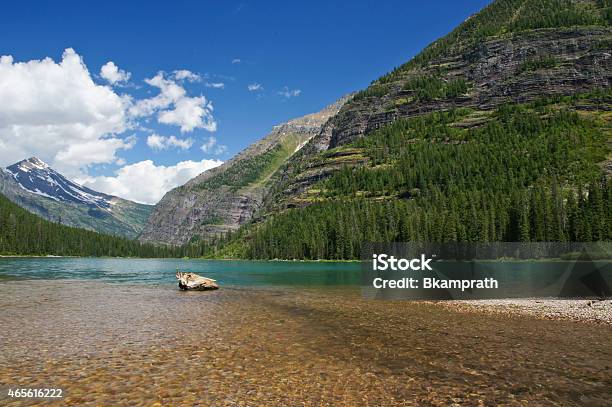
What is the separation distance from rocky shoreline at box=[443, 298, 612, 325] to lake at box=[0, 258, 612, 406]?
8.49 feet

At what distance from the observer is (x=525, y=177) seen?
19512 cm

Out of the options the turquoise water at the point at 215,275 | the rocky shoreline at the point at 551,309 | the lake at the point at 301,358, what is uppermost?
the lake at the point at 301,358

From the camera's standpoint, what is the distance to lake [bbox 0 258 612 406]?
15.1 meters

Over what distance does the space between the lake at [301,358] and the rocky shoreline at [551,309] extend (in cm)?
259

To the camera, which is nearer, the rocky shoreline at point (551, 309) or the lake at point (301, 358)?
the lake at point (301, 358)

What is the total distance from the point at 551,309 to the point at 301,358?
2925 centimetres

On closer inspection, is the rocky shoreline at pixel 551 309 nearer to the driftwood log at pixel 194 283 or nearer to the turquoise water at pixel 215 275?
the turquoise water at pixel 215 275

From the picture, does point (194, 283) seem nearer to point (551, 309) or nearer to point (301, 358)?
point (301, 358)

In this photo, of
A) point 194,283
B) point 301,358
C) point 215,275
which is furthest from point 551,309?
point 215,275

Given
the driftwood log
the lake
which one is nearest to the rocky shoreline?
the lake

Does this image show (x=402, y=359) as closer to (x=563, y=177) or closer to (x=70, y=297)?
(x=70, y=297)

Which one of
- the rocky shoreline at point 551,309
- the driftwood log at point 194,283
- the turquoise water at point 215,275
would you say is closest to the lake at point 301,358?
the rocky shoreline at point 551,309

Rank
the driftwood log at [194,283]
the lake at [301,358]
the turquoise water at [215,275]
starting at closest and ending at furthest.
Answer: the lake at [301,358], the driftwood log at [194,283], the turquoise water at [215,275]

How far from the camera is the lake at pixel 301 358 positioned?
1508cm
